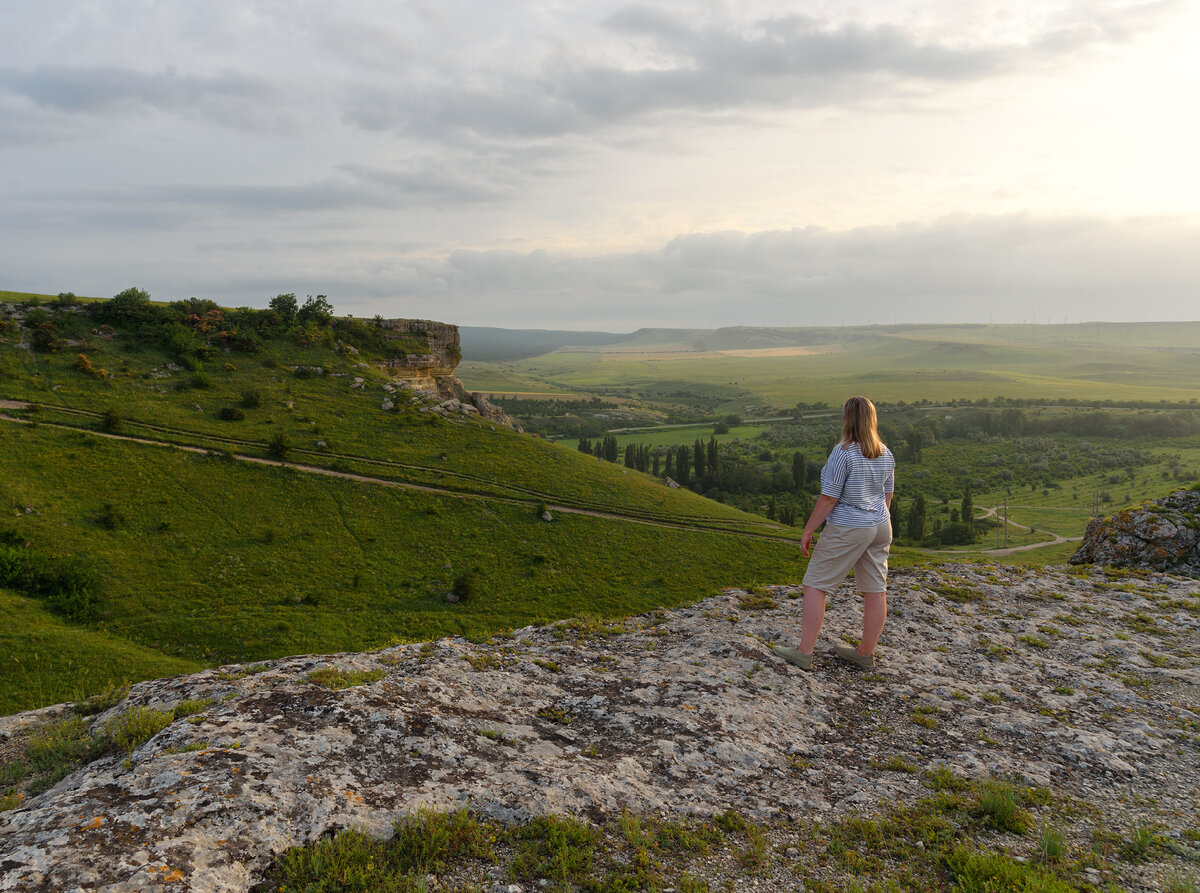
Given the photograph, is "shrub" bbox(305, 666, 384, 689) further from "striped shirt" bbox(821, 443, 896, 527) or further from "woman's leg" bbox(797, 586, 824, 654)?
"striped shirt" bbox(821, 443, 896, 527)

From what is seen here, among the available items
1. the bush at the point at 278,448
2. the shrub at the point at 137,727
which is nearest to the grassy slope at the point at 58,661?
the shrub at the point at 137,727

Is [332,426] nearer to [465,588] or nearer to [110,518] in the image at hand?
[110,518]

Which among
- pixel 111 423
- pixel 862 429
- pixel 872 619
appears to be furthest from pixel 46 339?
pixel 872 619

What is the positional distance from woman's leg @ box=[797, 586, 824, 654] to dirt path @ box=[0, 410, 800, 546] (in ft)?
118

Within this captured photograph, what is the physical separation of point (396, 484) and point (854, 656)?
127 feet

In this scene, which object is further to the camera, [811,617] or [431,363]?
[431,363]

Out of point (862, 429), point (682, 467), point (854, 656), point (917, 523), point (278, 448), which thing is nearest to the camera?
point (862, 429)

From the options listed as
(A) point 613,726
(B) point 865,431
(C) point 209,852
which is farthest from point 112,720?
(B) point 865,431

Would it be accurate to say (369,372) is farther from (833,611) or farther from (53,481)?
(833,611)

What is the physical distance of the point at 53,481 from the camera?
32.2 meters

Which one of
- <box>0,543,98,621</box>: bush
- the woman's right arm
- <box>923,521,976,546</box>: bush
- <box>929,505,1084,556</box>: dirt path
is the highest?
the woman's right arm

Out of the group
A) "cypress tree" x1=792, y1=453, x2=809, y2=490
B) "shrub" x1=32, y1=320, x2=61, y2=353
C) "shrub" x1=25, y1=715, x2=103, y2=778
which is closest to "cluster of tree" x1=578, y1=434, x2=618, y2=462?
"cypress tree" x1=792, y1=453, x2=809, y2=490

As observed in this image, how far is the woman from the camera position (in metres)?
8.97

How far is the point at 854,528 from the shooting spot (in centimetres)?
909
